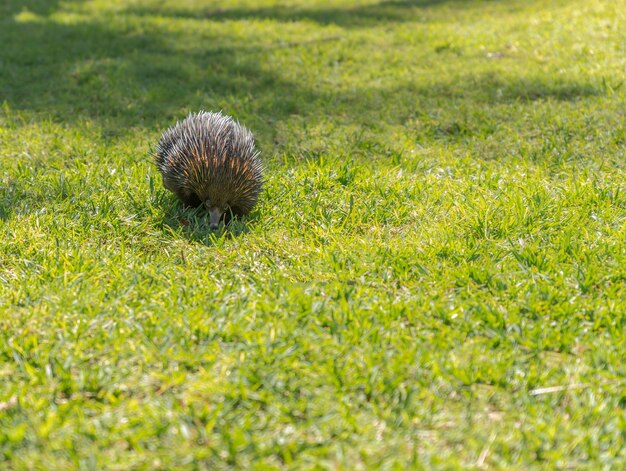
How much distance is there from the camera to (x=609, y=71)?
252 inches

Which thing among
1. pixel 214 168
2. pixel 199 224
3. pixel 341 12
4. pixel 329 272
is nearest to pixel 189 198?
pixel 199 224

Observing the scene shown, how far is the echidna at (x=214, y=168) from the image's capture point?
3.91 meters

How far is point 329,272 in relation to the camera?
3520 mm

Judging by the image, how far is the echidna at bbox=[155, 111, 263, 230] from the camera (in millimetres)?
3910

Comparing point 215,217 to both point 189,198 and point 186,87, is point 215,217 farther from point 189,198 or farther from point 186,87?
point 186,87

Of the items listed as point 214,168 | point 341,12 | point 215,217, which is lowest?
point 215,217

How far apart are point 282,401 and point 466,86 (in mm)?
4602

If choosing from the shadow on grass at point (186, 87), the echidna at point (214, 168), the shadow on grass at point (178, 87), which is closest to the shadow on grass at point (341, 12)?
the shadow on grass at point (186, 87)

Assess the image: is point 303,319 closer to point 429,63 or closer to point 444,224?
point 444,224

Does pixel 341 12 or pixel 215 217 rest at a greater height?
pixel 341 12

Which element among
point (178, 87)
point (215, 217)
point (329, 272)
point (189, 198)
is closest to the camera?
point (329, 272)

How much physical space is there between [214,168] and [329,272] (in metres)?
0.96

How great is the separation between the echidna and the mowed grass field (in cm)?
15

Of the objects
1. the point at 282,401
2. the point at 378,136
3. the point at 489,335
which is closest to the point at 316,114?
the point at 378,136
